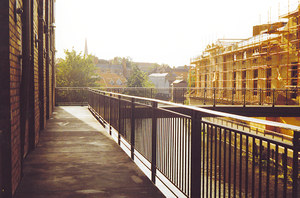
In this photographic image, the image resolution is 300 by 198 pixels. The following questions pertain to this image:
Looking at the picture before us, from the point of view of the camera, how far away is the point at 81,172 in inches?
226

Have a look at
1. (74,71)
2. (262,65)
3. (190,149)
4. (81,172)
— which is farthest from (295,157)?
(74,71)

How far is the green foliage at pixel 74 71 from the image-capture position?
51781 millimetres

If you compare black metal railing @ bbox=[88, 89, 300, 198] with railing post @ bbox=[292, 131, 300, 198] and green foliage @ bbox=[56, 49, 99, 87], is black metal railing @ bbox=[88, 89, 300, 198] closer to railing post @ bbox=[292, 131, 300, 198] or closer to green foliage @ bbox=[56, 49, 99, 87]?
railing post @ bbox=[292, 131, 300, 198]

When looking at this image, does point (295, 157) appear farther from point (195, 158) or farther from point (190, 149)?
point (190, 149)

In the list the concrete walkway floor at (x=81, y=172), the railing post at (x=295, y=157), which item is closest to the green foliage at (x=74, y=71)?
the concrete walkway floor at (x=81, y=172)

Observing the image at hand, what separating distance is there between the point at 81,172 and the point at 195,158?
2857mm

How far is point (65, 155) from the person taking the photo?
23.3ft

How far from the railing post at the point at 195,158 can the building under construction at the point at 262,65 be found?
19599 mm

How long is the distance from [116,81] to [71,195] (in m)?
93.5

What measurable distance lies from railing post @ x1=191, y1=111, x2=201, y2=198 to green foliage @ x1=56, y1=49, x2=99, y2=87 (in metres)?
49.7

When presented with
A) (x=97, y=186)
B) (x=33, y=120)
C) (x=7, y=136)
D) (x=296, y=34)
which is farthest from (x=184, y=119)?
(x=296, y=34)

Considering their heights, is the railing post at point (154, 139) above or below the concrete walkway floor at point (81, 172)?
above

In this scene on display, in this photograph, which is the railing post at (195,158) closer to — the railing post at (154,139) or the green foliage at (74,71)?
the railing post at (154,139)

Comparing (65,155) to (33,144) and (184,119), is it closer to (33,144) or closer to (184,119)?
(33,144)
